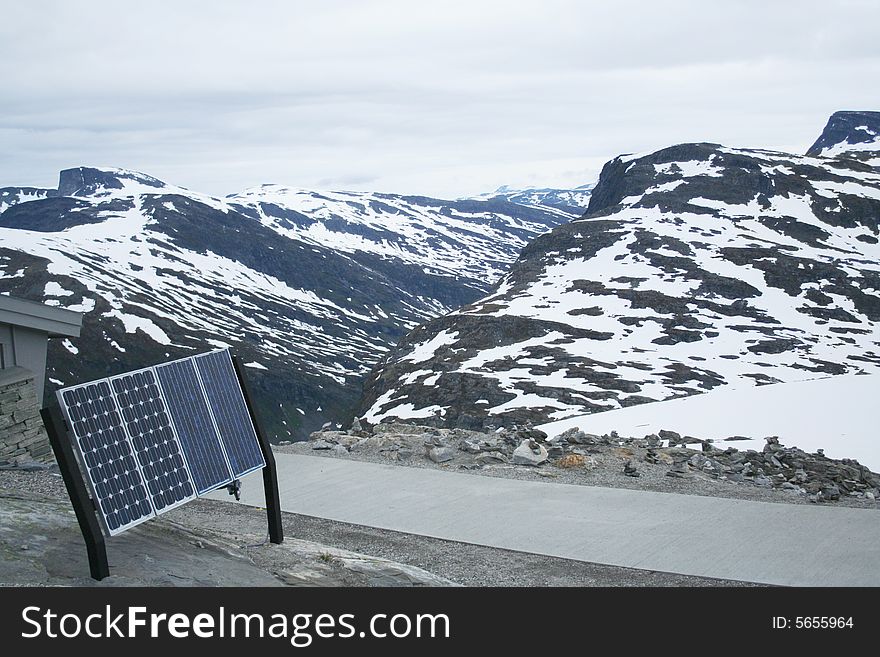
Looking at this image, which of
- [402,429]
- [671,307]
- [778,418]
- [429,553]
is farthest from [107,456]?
[671,307]

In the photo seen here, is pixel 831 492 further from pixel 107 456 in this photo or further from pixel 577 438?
pixel 107 456

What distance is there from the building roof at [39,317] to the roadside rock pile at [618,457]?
5020 mm

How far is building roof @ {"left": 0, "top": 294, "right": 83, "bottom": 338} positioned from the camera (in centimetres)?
1500

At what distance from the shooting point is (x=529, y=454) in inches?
599

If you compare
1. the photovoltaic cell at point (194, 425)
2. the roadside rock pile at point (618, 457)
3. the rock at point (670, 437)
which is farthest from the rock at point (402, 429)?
the photovoltaic cell at point (194, 425)

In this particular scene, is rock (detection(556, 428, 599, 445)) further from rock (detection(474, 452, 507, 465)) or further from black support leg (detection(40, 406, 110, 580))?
black support leg (detection(40, 406, 110, 580))

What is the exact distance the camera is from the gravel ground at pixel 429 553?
9.23 meters

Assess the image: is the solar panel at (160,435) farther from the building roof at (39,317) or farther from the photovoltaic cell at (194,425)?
the building roof at (39,317)

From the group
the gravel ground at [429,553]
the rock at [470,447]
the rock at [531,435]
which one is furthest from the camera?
the rock at [531,435]

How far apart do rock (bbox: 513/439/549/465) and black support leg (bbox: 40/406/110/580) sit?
29.2 ft

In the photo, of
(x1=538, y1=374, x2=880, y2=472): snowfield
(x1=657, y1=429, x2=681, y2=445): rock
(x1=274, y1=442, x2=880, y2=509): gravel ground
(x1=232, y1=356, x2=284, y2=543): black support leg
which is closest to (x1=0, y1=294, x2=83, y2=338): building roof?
(x1=274, y1=442, x2=880, y2=509): gravel ground

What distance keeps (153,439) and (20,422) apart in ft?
27.7
